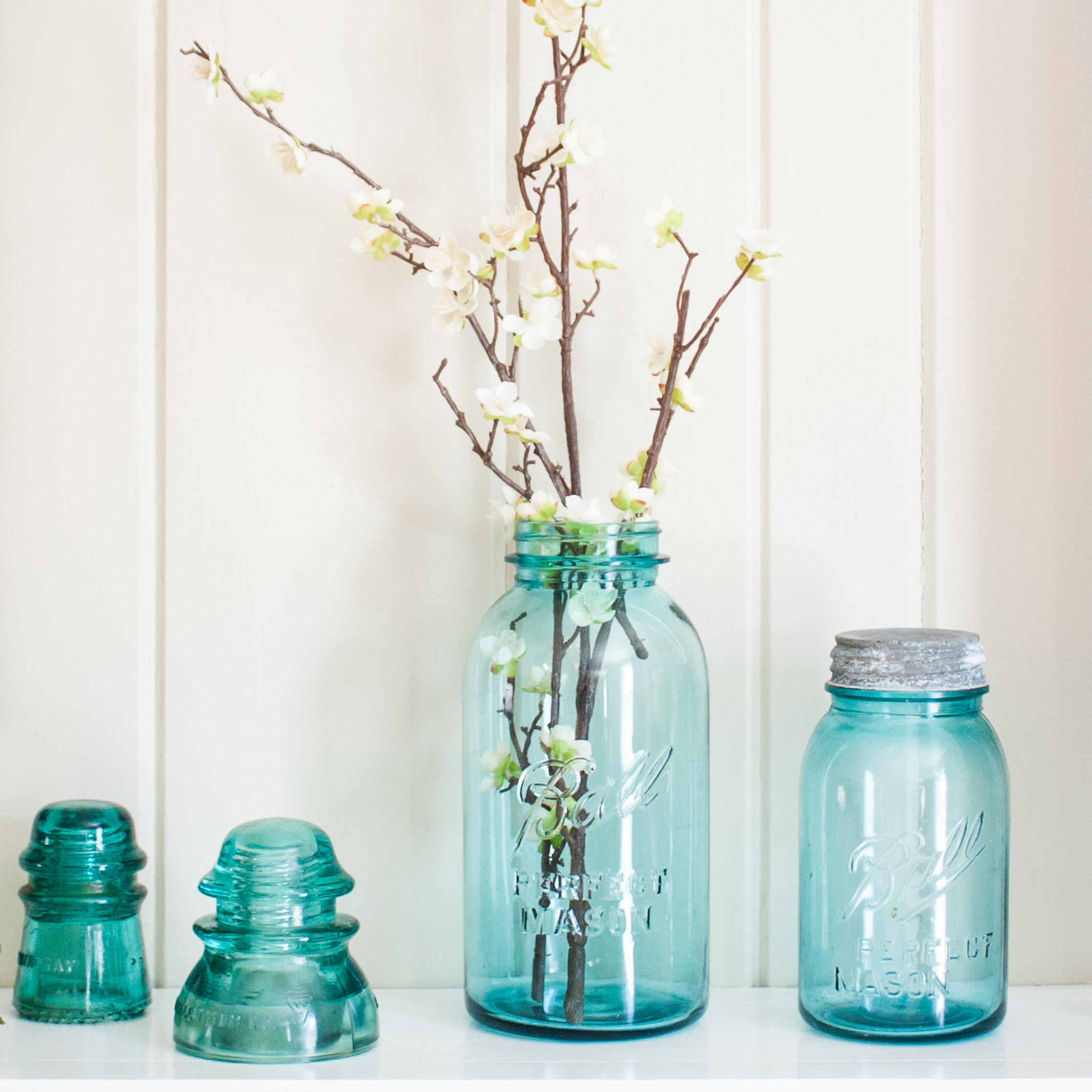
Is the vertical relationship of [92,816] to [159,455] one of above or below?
below

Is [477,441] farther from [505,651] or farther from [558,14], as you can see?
[558,14]

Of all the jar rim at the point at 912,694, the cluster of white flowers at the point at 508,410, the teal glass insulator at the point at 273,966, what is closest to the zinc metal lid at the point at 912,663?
Answer: the jar rim at the point at 912,694

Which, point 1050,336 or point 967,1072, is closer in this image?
point 967,1072

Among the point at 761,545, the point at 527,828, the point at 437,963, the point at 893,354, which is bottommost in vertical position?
the point at 437,963

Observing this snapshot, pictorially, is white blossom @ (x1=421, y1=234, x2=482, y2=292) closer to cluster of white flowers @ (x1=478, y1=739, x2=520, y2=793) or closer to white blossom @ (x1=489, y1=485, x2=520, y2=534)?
white blossom @ (x1=489, y1=485, x2=520, y2=534)

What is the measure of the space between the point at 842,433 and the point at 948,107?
225 millimetres

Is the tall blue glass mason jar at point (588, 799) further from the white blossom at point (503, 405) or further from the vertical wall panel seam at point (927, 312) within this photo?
the vertical wall panel seam at point (927, 312)

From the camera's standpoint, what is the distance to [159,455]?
0.80 metres

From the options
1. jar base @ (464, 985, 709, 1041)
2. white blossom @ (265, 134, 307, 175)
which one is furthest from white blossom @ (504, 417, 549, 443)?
jar base @ (464, 985, 709, 1041)

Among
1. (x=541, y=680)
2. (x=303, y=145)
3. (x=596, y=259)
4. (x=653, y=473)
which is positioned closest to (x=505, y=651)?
(x=541, y=680)

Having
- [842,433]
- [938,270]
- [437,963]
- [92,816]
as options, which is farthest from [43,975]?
[938,270]

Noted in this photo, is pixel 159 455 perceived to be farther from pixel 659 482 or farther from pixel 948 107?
pixel 948 107

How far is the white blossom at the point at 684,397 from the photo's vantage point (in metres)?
0.72

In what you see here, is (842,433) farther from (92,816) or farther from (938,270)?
(92,816)
